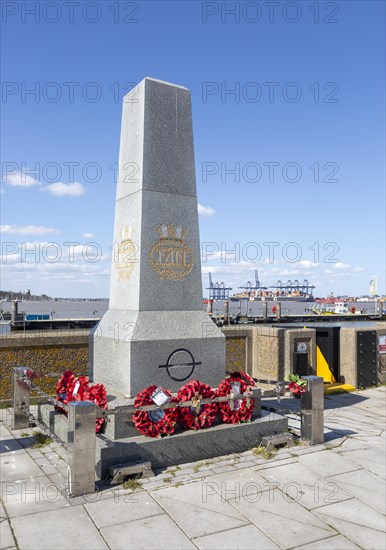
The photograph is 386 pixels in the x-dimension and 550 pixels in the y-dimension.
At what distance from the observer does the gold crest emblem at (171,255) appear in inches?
329

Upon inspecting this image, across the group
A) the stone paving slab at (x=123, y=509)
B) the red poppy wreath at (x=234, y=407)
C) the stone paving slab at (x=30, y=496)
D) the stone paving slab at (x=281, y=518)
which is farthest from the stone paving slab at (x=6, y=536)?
the red poppy wreath at (x=234, y=407)

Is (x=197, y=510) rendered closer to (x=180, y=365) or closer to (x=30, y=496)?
(x=30, y=496)

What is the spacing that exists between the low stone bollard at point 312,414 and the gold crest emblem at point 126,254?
3.75 meters

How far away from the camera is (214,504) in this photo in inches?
222

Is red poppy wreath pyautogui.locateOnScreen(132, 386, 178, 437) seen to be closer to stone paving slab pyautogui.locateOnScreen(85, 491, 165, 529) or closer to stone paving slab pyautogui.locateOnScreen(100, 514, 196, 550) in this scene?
stone paving slab pyautogui.locateOnScreen(85, 491, 165, 529)

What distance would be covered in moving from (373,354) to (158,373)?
323 inches

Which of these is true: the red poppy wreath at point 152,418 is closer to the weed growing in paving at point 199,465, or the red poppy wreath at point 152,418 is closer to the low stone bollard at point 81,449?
the weed growing in paving at point 199,465

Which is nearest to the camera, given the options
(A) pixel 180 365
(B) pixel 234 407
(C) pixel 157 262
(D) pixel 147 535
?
(D) pixel 147 535

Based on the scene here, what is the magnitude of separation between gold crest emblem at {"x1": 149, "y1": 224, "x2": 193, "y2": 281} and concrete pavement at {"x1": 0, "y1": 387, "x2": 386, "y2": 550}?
3301mm

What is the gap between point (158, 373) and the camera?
7.93 metres

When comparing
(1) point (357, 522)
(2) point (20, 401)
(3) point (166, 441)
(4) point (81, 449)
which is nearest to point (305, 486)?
(1) point (357, 522)

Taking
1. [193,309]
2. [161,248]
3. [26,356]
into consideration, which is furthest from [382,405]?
[26,356]

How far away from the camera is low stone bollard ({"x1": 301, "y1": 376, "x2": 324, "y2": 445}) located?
7957mm

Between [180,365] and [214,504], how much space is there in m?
2.87
